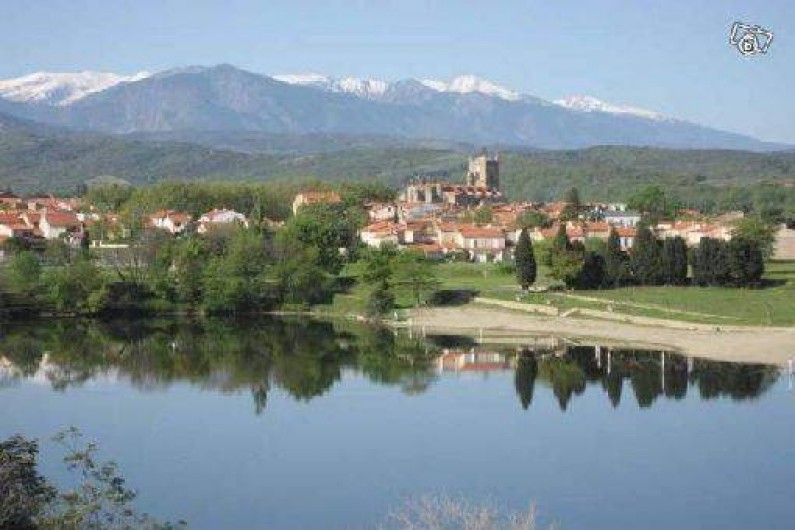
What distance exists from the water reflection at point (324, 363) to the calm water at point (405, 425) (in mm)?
98

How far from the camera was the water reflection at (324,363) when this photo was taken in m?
30.4

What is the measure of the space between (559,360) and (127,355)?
12.7 meters

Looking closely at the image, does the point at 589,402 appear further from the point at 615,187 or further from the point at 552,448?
the point at 615,187

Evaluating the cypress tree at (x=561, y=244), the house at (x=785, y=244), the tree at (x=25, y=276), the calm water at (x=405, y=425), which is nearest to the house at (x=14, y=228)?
the tree at (x=25, y=276)

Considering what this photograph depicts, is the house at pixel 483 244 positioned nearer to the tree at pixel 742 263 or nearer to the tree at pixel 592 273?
the tree at pixel 592 273

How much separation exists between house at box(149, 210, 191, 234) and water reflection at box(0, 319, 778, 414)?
25.1 meters

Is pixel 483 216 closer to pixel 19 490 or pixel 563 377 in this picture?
pixel 563 377

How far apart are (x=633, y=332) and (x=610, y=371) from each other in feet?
18.7

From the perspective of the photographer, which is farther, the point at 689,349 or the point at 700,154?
the point at 700,154

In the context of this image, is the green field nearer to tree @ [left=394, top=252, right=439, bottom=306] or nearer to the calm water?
tree @ [left=394, top=252, right=439, bottom=306]

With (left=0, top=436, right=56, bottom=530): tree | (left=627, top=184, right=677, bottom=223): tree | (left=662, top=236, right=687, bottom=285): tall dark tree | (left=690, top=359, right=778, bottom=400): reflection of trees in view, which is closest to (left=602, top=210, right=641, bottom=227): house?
(left=627, top=184, right=677, bottom=223): tree

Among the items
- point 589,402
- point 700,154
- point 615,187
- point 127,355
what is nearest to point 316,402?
point 589,402

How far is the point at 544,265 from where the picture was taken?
46.8 m

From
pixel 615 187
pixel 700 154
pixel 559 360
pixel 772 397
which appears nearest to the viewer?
pixel 772 397
